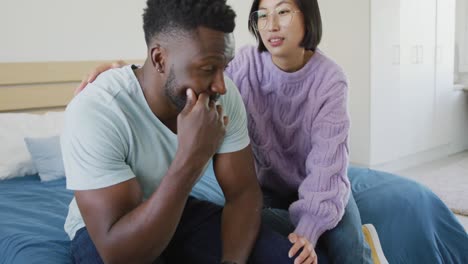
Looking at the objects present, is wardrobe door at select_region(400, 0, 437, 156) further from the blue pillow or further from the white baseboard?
the blue pillow

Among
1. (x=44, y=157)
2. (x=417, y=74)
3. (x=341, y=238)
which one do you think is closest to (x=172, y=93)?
(x=341, y=238)

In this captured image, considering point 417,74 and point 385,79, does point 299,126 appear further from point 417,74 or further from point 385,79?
point 417,74

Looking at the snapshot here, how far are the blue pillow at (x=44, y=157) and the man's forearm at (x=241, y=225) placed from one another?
1.11 metres

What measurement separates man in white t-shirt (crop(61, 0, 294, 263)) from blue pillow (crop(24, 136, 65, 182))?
87 cm

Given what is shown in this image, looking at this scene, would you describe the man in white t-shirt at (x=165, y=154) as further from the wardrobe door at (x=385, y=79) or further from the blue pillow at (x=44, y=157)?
the wardrobe door at (x=385, y=79)

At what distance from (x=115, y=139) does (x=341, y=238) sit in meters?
0.69

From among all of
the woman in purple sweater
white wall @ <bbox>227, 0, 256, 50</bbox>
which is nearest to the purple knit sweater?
the woman in purple sweater

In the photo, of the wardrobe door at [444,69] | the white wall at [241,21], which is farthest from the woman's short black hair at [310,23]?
the wardrobe door at [444,69]

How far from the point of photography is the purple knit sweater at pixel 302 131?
1201 mm

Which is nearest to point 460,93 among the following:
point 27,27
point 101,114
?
point 27,27

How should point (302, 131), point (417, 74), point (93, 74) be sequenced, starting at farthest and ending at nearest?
point (417, 74), point (302, 131), point (93, 74)

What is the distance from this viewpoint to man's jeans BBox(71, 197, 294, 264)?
102 cm

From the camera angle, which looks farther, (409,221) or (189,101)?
(409,221)

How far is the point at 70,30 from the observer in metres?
2.47
